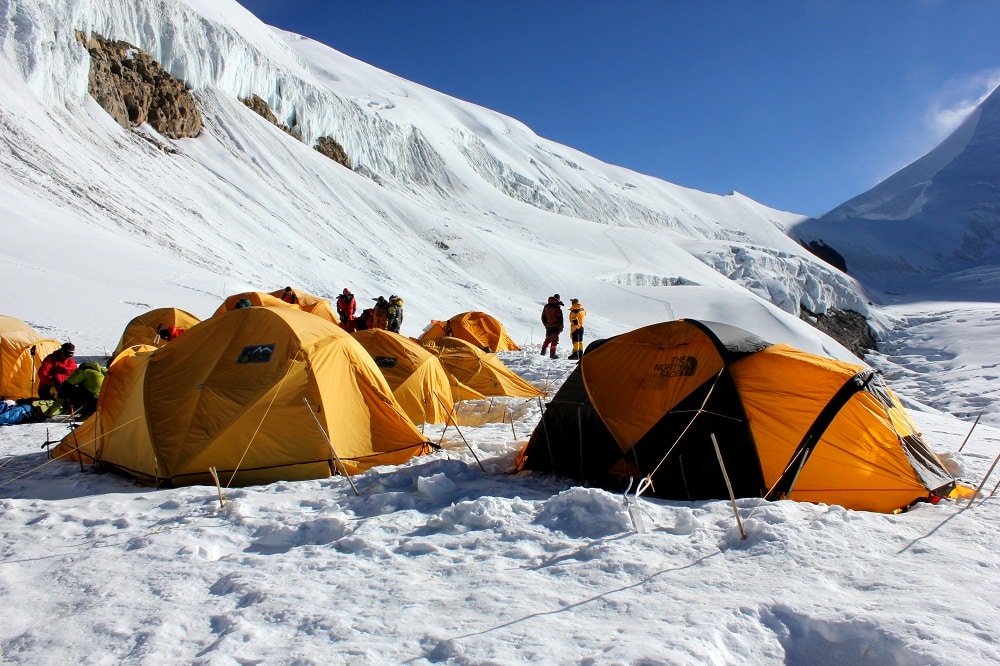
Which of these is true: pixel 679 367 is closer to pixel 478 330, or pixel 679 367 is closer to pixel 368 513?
pixel 368 513

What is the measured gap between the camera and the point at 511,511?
4.52m

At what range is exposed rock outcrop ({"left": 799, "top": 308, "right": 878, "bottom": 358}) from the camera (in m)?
45.4

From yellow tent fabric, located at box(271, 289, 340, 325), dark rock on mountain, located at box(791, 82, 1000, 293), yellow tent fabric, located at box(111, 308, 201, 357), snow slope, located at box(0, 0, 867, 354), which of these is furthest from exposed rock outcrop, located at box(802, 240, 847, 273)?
yellow tent fabric, located at box(111, 308, 201, 357)

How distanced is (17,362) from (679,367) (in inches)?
407

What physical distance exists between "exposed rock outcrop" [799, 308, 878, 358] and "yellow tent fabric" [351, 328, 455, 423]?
43.0 m

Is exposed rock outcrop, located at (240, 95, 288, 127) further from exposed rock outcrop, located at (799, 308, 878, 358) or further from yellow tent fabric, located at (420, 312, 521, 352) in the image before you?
exposed rock outcrop, located at (799, 308, 878, 358)

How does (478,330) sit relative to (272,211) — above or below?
below

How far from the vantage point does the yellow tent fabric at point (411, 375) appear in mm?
8539

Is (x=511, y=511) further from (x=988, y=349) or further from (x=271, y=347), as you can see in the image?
(x=988, y=349)

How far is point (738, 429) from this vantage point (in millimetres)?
5164

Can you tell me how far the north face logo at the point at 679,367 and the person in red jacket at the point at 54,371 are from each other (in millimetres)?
8639

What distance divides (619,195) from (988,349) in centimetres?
5233

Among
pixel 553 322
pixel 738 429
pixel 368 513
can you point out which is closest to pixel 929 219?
pixel 553 322

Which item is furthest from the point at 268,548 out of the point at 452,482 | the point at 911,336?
the point at 911,336
